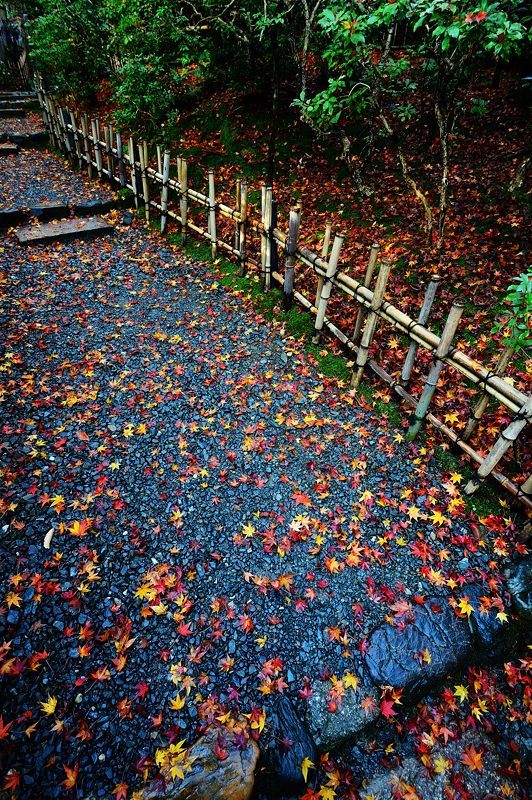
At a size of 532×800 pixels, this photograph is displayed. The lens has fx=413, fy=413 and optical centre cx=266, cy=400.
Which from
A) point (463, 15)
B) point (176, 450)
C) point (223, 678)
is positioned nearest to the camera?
point (223, 678)

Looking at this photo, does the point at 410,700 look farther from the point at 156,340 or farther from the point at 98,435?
the point at 156,340

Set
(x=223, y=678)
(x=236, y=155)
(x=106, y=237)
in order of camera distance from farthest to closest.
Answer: (x=236, y=155) < (x=106, y=237) < (x=223, y=678)

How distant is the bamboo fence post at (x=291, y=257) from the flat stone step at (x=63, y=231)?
16.7 feet

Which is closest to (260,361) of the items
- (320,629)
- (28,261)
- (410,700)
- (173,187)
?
(320,629)

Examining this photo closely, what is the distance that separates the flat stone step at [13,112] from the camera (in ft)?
49.9

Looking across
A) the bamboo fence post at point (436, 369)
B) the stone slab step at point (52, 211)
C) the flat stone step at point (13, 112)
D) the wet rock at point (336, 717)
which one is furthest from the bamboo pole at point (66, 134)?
the wet rock at point (336, 717)

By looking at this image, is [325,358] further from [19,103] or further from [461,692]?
[19,103]

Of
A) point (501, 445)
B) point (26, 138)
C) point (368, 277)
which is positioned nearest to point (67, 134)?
point (26, 138)

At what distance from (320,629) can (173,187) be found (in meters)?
8.47

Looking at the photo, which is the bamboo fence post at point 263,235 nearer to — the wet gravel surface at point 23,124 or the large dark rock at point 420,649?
the large dark rock at point 420,649

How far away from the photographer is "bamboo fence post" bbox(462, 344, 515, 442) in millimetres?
3836

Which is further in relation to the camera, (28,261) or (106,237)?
(106,237)

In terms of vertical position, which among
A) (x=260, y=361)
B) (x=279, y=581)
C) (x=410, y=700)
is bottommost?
(x=410, y=700)

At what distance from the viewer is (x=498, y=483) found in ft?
14.4
